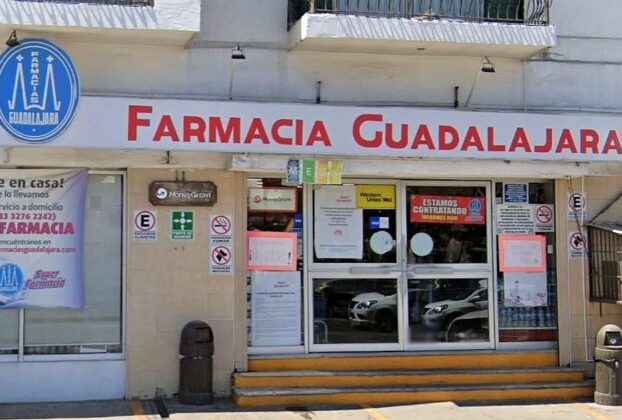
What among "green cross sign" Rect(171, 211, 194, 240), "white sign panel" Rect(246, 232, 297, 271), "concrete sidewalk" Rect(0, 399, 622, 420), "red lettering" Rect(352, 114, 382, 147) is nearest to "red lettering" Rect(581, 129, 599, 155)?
"red lettering" Rect(352, 114, 382, 147)

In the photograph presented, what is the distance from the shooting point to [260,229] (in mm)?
9477

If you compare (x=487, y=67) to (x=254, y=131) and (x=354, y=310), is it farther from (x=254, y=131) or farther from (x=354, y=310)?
(x=354, y=310)

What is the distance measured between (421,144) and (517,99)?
164cm

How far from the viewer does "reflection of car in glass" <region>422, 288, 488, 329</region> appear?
389 inches

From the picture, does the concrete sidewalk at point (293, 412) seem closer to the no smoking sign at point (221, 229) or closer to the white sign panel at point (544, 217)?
the no smoking sign at point (221, 229)

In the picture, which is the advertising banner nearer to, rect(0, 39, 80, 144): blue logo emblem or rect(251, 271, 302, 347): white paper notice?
rect(251, 271, 302, 347): white paper notice

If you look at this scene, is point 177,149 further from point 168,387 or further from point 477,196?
point 477,196

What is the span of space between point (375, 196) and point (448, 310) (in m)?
1.74

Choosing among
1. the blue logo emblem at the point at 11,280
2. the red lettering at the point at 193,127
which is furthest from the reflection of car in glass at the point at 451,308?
the blue logo emblem at the point at 11,280

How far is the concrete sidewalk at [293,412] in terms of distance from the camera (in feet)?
27.1

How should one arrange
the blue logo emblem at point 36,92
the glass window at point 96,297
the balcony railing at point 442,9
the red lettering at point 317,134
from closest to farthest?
the blue logo emblem at point 36,92 < the glass window at point 96,297 < the red lettering at point 317,134 < the balcony railing at point 442,9

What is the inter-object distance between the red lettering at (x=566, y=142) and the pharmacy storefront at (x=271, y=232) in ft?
0.06

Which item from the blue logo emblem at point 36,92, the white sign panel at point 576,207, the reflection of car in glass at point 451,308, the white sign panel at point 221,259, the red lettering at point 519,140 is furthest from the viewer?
the white sign panel at point 576,207

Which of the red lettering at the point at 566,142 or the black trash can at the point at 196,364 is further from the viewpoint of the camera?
the red lettering at the point at 566,142
